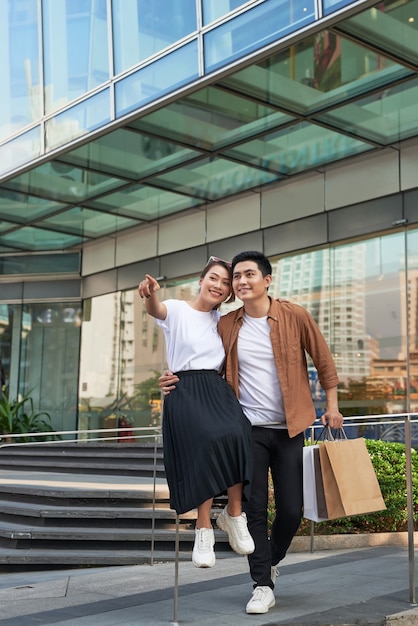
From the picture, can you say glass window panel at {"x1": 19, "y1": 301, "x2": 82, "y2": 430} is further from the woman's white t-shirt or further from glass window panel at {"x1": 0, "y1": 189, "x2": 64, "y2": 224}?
the woman's white t-shirt

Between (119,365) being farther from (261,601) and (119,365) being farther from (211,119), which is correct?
(261,601)

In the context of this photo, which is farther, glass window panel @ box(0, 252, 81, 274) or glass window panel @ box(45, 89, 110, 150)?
glass window panel @ box(0, 252, 81, 274)

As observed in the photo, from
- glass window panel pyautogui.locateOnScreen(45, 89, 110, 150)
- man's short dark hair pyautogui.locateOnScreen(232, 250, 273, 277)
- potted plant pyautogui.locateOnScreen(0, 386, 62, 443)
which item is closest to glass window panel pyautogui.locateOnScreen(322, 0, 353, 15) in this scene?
glass window panel pyautogui.locateOnScreen(45, 89, 110, 150)

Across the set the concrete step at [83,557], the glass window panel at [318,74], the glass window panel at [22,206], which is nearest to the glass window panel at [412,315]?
the glass window panel at [318,74]

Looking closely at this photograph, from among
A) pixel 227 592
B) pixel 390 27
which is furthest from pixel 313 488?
pixel 390 27

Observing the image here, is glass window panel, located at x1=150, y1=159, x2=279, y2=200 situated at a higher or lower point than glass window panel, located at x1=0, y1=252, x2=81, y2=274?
higher

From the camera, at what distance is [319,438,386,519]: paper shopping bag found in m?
4.09

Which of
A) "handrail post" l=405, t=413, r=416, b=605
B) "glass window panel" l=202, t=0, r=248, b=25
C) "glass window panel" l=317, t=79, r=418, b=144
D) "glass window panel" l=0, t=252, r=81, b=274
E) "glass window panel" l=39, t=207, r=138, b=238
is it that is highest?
"glass window panel" l=202, t=0, r=248, b=25

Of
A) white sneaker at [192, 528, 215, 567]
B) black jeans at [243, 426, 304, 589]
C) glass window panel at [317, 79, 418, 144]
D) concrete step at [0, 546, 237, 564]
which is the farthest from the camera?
glass window panel at [317, 79, 418, 144]

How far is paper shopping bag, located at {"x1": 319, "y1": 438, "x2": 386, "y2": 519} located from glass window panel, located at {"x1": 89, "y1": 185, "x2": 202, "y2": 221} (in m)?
11.0

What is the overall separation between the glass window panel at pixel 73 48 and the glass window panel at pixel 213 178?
7.32 ft

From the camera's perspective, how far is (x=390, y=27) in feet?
29.1

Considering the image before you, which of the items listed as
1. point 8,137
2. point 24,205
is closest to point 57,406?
Result: point 24,205

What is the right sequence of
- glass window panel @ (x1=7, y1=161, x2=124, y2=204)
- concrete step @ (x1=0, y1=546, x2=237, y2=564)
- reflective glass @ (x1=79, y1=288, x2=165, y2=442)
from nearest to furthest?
concrete step @ (x1=0, y1=546, x2=237, y2=564) → glass window panel @ (x1=7, y1=161, x2=124, y2=204) → reflective glass @ (x1=79, y1=288, x2=165, y2=442)
